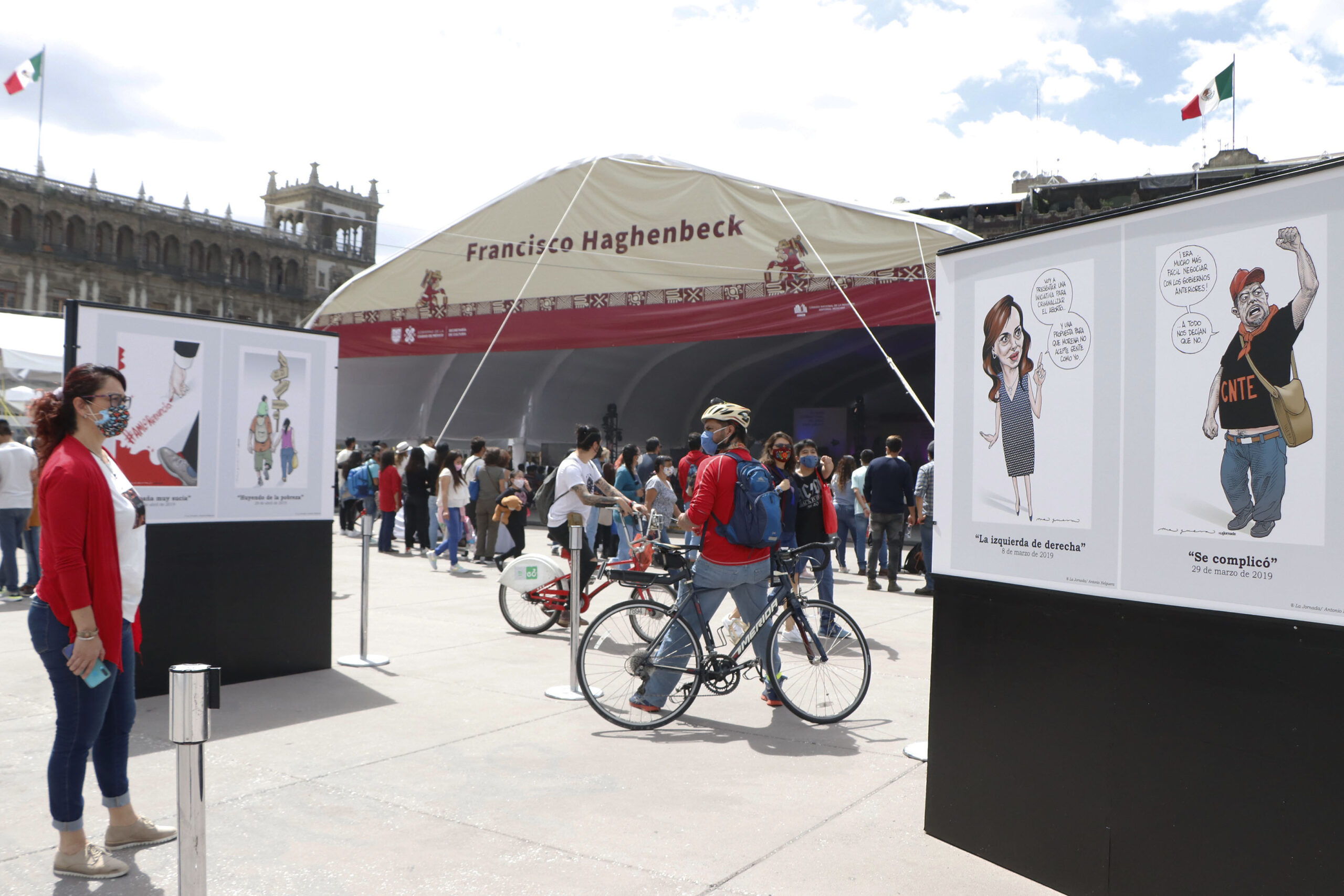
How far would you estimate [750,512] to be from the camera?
5.80 meters

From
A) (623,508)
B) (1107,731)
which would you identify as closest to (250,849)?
(1107,731)

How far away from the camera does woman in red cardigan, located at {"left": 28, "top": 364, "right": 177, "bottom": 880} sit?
11.9 feet

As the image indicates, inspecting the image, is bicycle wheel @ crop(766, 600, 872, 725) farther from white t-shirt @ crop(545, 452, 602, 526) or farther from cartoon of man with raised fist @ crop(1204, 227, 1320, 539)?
white t-shirt @ crop(545, 452, 602, 526)

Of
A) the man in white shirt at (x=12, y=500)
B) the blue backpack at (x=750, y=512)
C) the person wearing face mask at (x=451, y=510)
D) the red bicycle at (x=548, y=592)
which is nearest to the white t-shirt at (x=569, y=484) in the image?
the red bicycle at (x=548, y=592)

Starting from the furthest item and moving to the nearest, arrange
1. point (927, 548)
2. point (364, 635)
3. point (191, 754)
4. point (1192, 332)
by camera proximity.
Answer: point (927, 548), point (364, 635), point (1192, 332), point (191, 754)

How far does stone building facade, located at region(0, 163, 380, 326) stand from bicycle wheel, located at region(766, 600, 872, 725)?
161 ft

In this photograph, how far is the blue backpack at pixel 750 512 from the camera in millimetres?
5801

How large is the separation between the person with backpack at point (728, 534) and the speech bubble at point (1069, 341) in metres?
2.36

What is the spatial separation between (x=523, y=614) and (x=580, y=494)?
1.20 m

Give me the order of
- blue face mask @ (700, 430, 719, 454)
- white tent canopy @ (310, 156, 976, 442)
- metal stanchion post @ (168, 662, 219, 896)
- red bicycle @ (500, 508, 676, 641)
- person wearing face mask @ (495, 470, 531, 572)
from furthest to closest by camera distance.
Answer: white tent canopy @ (310, 156, 976, 442) → person wearing face mask @ (495, 470, 531, 572) → red bicycle @ (500, 508, 676, 641) → blue face mask @ (700, 430, 719, 454) → metal stanchion post @ (168, 662, 219, 896)

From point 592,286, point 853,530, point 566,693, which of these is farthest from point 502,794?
point 592,286

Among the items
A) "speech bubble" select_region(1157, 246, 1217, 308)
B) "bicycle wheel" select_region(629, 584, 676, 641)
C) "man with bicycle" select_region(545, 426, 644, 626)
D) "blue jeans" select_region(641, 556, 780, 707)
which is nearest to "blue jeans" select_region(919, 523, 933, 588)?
"man with bicycle" select_region(545, 426, 644, 626)

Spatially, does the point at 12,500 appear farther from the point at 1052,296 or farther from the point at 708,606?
the point at 1052,296

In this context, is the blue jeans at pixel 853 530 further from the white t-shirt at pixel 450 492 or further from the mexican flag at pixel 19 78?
the mexican flag at pixel 19 78
